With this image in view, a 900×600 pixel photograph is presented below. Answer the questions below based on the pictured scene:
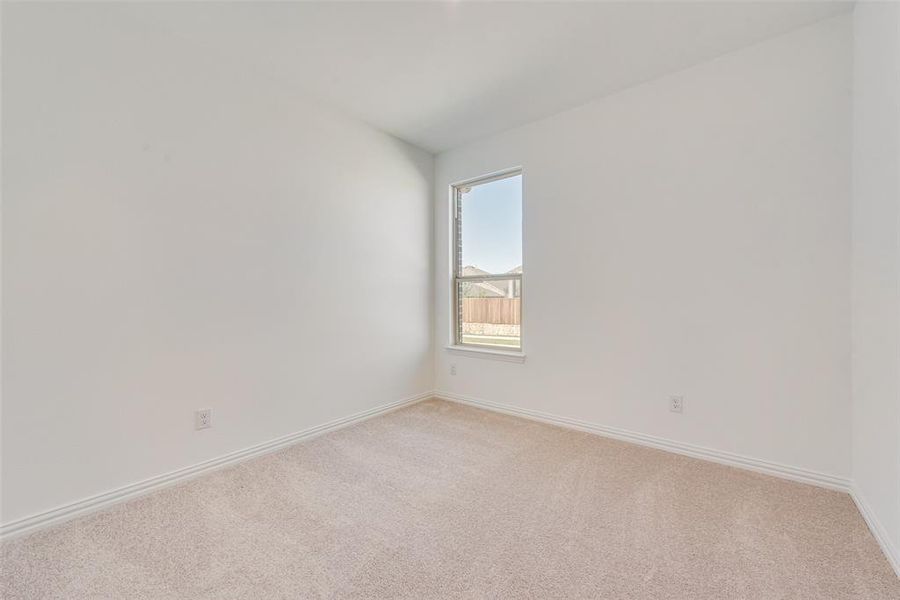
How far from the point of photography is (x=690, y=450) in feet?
7.68

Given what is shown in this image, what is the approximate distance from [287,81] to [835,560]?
3733mm

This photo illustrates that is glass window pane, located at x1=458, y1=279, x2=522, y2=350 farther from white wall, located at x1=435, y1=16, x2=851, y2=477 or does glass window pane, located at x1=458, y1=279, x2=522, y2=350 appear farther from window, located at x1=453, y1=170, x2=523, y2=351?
white wall, located at x1=435, y1=16, x2=851, y2=477

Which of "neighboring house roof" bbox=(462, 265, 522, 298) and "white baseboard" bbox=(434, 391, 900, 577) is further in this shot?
"neighboring house roof" bbox=(462, 265, 522, 298)

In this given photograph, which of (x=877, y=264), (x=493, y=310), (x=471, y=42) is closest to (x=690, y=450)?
(x=877, y=264)

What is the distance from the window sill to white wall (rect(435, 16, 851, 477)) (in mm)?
131

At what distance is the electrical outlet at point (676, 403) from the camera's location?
2375 millimetres

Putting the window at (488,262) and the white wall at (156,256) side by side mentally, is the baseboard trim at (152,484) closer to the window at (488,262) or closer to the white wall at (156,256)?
the white wall at (156,256)

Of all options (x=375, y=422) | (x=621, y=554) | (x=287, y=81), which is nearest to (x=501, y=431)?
(x=375, y=422)

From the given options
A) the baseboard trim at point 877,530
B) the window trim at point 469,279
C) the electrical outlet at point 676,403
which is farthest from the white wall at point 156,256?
the baseboard trim at point 877,530

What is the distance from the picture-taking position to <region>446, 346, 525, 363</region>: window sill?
3133mm

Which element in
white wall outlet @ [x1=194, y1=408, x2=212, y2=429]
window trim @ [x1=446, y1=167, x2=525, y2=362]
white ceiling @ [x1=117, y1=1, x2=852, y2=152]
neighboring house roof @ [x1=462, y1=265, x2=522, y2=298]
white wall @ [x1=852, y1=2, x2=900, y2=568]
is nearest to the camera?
white wall @ [x1=852, y1=2, x2=900, y2=568]

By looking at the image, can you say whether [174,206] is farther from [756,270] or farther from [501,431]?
[756,270]

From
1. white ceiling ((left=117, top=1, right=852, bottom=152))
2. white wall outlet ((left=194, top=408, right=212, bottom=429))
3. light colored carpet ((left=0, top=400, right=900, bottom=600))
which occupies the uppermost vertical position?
white ceiling ((left=117, top=1, right=852, bottom=152))

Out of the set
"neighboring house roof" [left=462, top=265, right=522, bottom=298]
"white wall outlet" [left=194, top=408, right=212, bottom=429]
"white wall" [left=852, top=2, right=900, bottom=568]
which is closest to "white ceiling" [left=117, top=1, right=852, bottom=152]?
"white wall" [left=852, top=2, right=900, bottom=568]
